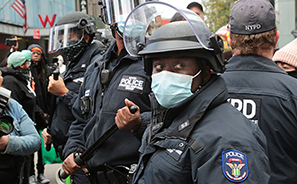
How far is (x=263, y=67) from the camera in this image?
2332 mm

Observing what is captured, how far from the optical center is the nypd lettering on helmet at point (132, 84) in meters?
2.84

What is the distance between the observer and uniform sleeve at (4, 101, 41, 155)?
128 inches

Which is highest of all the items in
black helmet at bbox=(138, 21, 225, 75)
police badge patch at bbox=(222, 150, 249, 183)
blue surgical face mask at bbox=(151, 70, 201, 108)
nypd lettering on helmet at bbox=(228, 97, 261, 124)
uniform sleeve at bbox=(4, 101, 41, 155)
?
black helmet at bbox=(138, 21, 225, 75)

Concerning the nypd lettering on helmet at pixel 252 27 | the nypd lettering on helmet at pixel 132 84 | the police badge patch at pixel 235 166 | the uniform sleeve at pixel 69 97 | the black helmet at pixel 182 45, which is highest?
the nypd lettering on helmet at pixel 252 27

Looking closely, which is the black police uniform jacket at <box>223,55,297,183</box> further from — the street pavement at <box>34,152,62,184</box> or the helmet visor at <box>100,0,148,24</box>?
the street pavement at <box>34,152,62,184</box>

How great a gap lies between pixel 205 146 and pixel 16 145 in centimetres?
232

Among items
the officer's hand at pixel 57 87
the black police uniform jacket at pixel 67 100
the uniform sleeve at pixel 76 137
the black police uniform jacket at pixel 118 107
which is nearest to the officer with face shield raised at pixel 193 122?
the black police uniform jacket at pixel 118 107

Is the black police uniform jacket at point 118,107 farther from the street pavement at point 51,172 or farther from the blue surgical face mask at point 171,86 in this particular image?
the street pavement at point 51,172

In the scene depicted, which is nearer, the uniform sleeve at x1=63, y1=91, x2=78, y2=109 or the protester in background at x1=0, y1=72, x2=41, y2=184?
the protester in background at x1=0, y1=72, x2=41, y2=184

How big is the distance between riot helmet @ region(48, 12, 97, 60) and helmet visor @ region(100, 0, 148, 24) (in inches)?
46.8

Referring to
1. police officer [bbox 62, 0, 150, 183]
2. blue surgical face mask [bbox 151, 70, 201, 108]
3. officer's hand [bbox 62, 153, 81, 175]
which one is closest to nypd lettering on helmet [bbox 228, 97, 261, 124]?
blue surgical face mask [bbox 151, 70, 201, 108]

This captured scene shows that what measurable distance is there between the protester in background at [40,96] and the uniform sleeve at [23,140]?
10.6 ft

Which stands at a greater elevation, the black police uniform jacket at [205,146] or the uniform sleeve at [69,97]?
the black police uniform jacket at [205,146]

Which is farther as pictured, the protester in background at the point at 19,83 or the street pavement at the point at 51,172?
the street pavement at the point at 51,172
